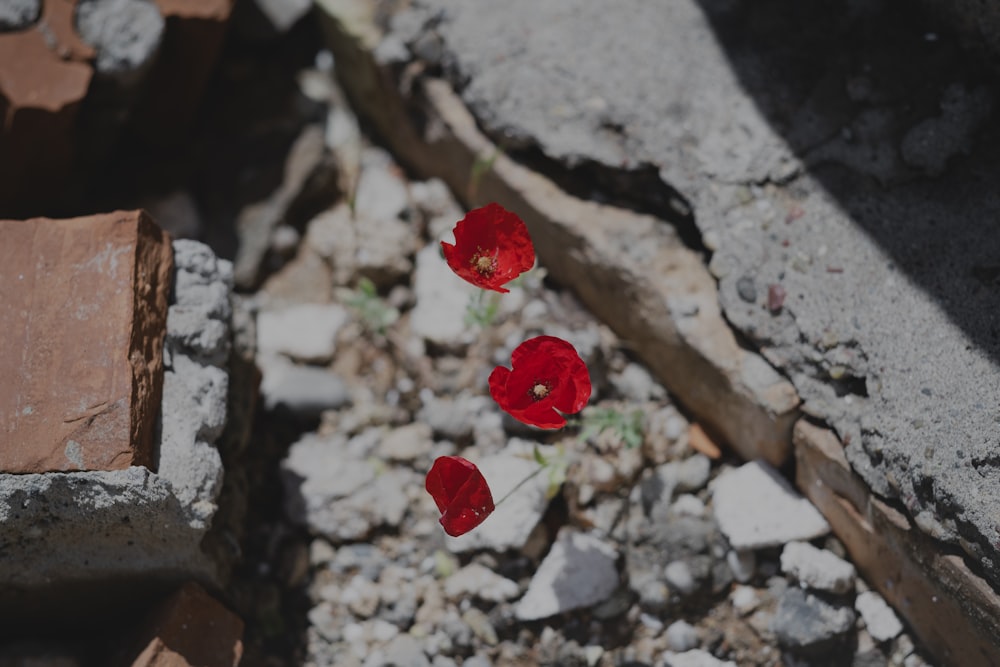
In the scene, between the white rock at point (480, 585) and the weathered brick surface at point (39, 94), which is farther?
the weathered brick surface at point (39, 94)

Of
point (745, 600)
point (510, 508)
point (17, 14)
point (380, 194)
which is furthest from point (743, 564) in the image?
point (17, 14)

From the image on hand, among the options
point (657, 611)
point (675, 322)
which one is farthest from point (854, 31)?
point (657, 611)

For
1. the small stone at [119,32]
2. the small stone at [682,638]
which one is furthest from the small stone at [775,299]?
the small stone at [119,32]

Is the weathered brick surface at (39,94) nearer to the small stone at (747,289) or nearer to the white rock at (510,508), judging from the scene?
the white rock at (510,508)

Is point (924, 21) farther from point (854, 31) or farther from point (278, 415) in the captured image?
point (278, 415)

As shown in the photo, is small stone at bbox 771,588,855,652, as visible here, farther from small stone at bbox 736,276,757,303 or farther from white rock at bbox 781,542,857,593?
small stone at bbox 736,276,757,303

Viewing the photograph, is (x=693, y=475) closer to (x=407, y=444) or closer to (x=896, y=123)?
(x=407, y=444)
